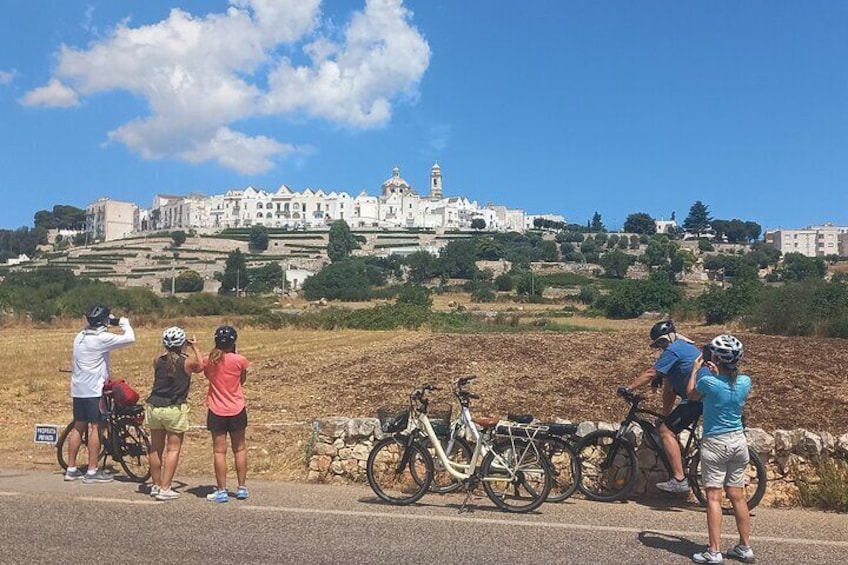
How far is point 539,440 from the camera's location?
7578 mm

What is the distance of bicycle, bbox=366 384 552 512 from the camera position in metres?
7.43

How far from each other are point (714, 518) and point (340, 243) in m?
157

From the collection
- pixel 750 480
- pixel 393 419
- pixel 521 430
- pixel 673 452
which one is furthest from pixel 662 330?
pixel 393 419

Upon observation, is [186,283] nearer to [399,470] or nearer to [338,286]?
[338,286]

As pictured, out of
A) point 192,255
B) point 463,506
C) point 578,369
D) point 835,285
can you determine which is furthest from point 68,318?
point 192,255

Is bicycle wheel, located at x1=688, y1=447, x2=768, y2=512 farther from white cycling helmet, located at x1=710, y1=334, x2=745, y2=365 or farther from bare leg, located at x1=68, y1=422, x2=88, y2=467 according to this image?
bare leg, located at x1=68, y1=422, x2=88, y2=467

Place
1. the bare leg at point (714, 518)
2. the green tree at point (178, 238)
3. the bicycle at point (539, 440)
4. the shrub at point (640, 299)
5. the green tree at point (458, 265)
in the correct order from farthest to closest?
1. the green tree at point (178, 238)
2. the green tree at point (458, 265)
3. the shrub at point (640, 299)
4. the bicycle at point (539, 440)
5. the bare leg at point (714, 518)

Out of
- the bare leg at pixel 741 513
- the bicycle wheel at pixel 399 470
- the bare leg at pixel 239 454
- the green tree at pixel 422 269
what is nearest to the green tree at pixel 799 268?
the green tree at pixel 422 269

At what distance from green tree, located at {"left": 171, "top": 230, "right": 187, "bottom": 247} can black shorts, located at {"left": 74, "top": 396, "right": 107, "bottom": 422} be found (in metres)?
163

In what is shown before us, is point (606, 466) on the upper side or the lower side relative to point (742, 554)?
upper

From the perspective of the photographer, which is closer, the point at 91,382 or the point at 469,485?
the point at 469,485

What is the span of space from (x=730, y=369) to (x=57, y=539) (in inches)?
228

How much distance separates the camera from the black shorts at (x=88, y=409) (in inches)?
336

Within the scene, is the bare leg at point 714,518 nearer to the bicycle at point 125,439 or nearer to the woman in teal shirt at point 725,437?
the woman in teal shirt at point 725,437
